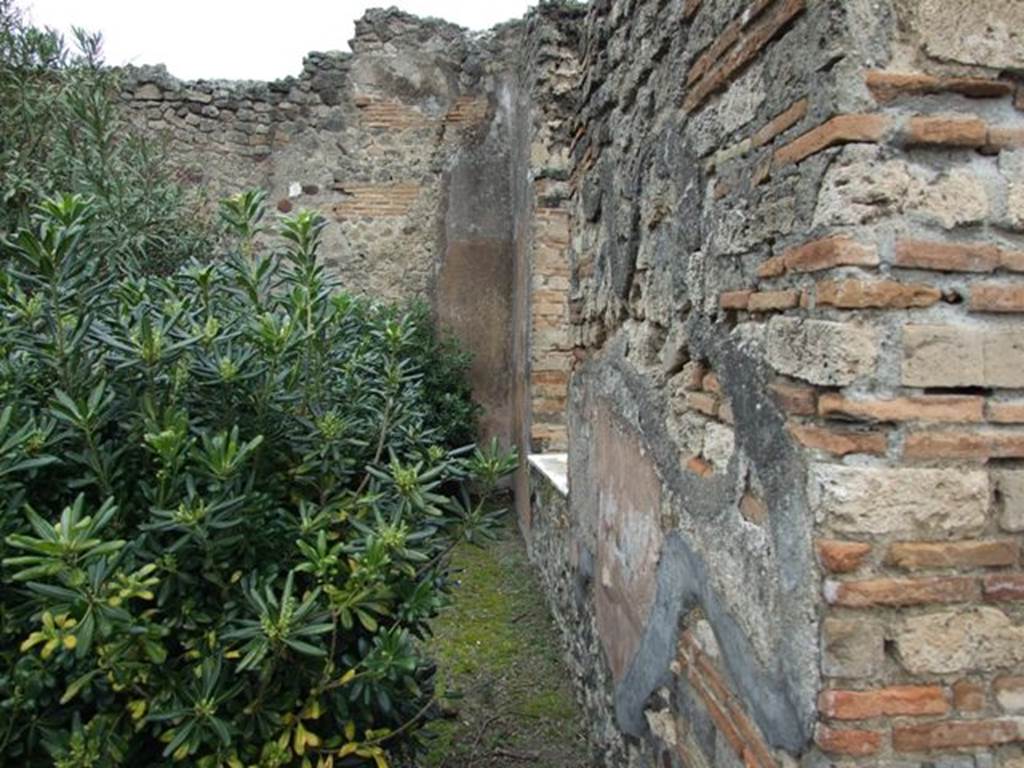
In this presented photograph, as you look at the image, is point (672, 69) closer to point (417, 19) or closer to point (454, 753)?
point (454, 753)

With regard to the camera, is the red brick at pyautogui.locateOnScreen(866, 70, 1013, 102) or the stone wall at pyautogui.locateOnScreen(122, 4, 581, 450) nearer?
the red brick at pyautogui.locateOnScreen(866, 70, 1013, 102)

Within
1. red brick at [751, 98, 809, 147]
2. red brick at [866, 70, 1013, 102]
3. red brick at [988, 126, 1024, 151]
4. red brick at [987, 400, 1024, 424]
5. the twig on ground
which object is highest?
red brick at [866, 70, 1013, 102]

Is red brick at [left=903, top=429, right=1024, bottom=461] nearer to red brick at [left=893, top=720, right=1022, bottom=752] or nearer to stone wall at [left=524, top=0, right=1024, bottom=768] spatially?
stone wall at [left=524, top=0, right=1024, bottom=768]

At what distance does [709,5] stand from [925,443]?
3.65ft

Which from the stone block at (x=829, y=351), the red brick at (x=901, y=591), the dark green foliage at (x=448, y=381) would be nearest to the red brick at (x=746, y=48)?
the stone block at (x=829, y=351)

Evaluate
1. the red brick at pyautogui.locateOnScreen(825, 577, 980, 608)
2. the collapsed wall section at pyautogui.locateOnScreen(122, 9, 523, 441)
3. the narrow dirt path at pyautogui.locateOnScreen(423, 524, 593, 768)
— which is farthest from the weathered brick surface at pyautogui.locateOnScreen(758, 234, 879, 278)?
the collapsed wall section at pyautogui.locateOnScreen(122, 9, 523, 441)

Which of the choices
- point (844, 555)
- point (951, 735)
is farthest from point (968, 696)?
point (844, 555)

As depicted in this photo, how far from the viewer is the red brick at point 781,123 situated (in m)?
1.42

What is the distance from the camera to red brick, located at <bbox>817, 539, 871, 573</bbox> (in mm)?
1317

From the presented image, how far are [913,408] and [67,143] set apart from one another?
17.0ft

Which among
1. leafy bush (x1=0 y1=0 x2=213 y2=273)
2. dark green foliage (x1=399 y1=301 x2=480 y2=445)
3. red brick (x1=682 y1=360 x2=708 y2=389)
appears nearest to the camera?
red brick (x1=682 y1=360 x2=708 y2=389)

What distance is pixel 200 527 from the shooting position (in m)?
1.84

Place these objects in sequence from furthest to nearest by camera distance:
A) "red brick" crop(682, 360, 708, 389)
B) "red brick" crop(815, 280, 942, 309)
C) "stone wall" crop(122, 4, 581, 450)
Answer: "stone wall" crop(122, 4, 581, 450)
"red brick" crop(682, 360, 708, 389)
"red brick" crop(815, 280, 942, 309)

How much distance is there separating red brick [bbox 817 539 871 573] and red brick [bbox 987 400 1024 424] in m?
0.30
